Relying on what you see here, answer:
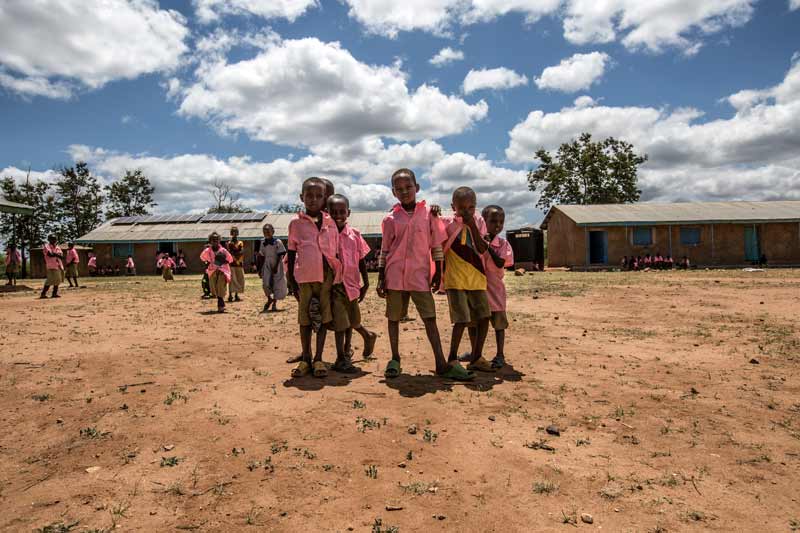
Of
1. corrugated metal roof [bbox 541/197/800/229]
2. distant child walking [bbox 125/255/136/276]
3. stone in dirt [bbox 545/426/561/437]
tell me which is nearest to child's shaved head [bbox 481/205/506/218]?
stone in dirt [bbox 545/426/561/437]

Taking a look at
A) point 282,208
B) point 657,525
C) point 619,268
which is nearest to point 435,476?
point 657,525

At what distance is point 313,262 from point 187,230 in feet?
96.1

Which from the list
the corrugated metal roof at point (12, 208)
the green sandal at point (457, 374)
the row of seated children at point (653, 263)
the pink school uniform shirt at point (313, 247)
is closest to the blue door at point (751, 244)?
the row of seated children at point (653, 263)

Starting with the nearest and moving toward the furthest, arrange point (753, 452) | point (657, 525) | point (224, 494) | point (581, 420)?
point (657, 525), point (224, 494), point (753, 452), point (581, 420)

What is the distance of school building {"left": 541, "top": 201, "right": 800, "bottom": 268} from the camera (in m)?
25.4

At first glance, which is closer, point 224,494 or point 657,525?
point 657,525

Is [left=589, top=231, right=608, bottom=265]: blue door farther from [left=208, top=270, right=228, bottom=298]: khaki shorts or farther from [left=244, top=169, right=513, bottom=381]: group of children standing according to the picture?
[left=244, top=169, right=513, bottom=381]: group of children standing

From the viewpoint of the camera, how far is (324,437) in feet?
9.64

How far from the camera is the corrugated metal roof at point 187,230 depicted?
29.1 meters

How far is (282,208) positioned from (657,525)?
5918 centimetres

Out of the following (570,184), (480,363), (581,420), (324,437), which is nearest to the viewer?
(324,437)

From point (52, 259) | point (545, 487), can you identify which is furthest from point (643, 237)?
point (545, 487)

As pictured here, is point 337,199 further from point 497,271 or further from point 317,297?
point 497,271

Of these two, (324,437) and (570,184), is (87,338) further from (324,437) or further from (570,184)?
(570,184)
